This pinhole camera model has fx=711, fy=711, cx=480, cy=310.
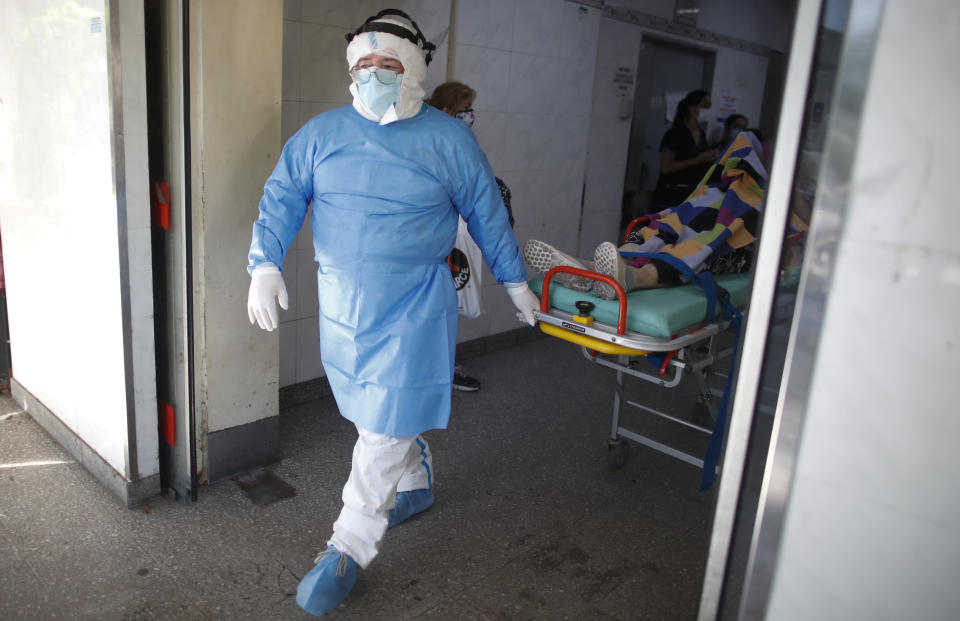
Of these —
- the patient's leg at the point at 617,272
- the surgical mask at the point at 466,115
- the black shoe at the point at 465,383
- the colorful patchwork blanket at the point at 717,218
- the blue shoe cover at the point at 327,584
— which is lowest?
the black shoe at the point at 465,383

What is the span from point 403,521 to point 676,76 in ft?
15.0

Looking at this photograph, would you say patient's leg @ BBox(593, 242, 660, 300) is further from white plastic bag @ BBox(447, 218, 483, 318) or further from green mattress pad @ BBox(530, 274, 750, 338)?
white plastic bag @ BBox(447, 218, 483, 318)

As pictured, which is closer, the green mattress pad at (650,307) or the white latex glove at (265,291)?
the white latex glove at (265,291)

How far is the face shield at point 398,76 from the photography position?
2.09 m

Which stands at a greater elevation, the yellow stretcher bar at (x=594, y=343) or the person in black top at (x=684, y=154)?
the person in black top at (x=684, y=154)

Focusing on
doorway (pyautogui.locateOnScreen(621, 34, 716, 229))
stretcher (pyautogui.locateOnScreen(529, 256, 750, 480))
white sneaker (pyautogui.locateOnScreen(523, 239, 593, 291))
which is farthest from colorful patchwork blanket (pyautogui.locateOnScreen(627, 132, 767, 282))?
doorway (pyautogui.locateOnScreen(621, 34, 716, 229))

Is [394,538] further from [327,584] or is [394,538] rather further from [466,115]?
[466,115]

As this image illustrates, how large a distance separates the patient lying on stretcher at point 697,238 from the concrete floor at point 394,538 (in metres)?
0.91

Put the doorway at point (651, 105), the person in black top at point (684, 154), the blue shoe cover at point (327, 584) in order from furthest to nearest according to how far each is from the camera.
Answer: the doorway at point (651, 105), the person in black top at point (684, 154), the blue shoe cover at point (327, 584)

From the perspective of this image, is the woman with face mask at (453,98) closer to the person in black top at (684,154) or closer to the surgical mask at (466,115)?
the surgical mask at (466,115)

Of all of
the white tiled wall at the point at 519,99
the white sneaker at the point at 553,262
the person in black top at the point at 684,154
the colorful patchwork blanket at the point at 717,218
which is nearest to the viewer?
the white sneaker at the point at 553,262

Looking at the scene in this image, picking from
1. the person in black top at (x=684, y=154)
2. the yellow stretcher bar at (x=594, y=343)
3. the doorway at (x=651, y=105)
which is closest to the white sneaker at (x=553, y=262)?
the yellow stretcher bar at (x=594, y=343)

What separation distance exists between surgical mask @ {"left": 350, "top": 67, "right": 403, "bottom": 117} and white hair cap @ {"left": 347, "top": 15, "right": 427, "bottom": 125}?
0.6 inches

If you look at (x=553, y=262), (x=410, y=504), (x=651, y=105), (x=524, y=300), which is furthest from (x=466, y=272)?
(x=651, y=105)
